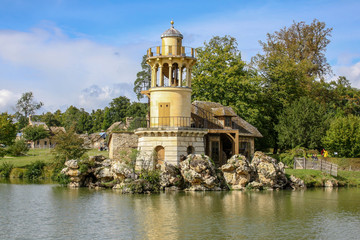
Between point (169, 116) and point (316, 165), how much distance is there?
14979 millimetres

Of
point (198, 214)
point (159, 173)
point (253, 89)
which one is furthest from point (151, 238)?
point (253, 89)

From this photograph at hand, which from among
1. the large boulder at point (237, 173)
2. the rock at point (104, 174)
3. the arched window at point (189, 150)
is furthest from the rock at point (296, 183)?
the rock at point (104, 174)

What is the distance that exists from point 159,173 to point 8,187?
12958mm

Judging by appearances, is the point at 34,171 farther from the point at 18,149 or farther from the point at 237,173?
the point at 237,173

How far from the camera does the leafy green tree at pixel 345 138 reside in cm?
5250

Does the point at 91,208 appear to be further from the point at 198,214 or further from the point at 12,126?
the point at 12,126

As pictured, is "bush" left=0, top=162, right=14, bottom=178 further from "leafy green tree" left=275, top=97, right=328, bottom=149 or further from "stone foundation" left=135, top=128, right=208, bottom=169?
"leafy green tree" left=275, top=97, right=328, bottom=149

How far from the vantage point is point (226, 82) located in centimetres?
5634

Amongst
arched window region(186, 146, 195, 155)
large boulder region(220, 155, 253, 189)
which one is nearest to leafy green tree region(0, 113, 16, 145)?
arched window region(186, 146, 195, 155)

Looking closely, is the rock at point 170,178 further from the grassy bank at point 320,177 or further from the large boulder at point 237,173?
the grassy bank at point 320,177

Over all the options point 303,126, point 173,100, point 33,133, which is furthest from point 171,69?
point 33,133

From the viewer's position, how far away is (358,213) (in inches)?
1217

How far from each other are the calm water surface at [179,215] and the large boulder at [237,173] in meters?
1.90

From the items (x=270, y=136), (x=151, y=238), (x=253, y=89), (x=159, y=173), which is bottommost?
(x=151, y=238)
